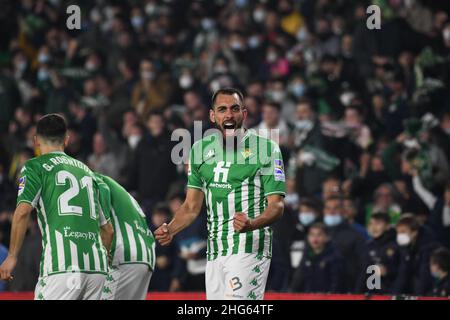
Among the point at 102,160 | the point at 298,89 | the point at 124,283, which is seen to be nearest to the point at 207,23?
the point at 298,89

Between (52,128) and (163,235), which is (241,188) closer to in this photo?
(163,235)

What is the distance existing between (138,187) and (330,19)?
517cm

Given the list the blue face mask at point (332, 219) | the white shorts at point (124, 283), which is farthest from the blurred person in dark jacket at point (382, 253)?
the white shorts at point (124, 283)

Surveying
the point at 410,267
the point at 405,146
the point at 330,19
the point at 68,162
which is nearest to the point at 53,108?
the point at 330,19

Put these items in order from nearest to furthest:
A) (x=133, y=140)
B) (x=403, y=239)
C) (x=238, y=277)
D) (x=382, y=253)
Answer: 1. (x=238, y=277)
2. (x=382, y=253)
3. (x=403, y=239)
4. (x=133, y=140)

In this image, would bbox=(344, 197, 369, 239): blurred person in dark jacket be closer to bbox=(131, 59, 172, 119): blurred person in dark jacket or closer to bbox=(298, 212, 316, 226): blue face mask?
bbox=(298, 212, 316, 226): blue face mask

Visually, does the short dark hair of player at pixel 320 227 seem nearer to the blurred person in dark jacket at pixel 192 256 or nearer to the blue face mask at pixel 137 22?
the blurred person in dark jacket at pixel 192 256

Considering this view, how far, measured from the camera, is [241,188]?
26.1 feet

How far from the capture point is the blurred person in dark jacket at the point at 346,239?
11.9 metres

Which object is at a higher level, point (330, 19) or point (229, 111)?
point (330, 19)

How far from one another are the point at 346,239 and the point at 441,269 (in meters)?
1.62

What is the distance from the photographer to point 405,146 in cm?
1381

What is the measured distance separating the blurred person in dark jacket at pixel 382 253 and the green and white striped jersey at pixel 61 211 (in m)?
4.23

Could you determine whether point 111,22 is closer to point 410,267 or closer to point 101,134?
point 101,134
